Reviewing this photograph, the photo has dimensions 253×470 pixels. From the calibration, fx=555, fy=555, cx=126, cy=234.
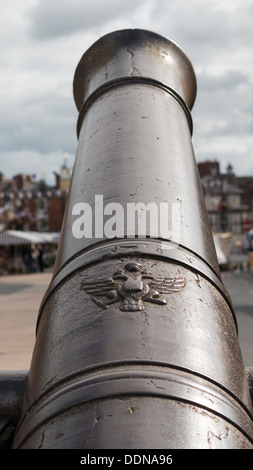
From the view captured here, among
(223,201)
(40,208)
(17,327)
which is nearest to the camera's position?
(17,327)

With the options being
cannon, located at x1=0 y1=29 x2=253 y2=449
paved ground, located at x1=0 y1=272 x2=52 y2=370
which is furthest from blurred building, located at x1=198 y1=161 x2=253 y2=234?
cannon, located at x1=0 y1=29 x2=253 y2=449

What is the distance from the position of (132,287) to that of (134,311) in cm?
9

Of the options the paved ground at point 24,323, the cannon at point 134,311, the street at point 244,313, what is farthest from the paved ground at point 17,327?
the cannon at point 134,311

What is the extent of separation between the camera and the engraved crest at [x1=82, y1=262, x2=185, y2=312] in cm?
163

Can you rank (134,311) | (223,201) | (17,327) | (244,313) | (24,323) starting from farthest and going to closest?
(223,201)
(244,313)
(24,323)
(17,327)
(134,311)

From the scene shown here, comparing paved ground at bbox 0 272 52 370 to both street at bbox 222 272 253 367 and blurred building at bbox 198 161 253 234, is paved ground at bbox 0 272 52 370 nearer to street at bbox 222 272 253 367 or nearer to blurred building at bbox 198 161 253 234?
street at bbox 222 272 253 367

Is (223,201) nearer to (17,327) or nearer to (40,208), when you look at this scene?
(40,208)

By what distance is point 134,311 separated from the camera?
160 centimetres

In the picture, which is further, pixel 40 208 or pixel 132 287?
pixel 40 208

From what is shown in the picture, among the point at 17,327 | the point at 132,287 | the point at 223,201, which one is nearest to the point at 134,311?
the point at 132,287

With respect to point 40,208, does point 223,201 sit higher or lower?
lower

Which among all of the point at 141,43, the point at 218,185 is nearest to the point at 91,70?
the point at 141,43

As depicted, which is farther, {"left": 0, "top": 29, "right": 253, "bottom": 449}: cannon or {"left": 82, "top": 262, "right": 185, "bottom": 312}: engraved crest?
{"left": 82, "top": 262, "right": 185, "bottom": 312}: engraved crest

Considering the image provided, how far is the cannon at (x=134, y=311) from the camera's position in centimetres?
132
